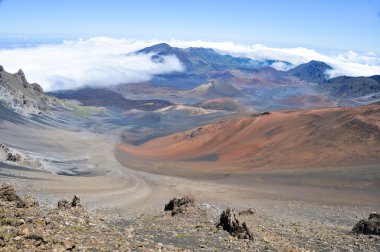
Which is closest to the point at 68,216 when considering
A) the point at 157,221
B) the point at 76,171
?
the point at 157,221

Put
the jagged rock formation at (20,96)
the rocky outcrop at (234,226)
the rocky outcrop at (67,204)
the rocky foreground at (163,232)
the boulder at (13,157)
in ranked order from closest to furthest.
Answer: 1. the rocky foreground at (163,232)
2. the rocky outcrop at (234,226)
3. the rocky outcrop at (67,204)
4. the boulder at (13,157)
5. the jagged rock formation at (20,96)

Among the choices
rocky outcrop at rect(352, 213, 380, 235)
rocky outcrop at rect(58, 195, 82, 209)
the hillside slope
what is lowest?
rocky outcrop at rect(58, 195, 82, 209)

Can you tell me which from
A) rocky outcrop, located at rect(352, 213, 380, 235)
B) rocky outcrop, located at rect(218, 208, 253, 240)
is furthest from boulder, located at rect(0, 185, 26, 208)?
rocky outcrop, located at rect(352, 213, 380, 235)

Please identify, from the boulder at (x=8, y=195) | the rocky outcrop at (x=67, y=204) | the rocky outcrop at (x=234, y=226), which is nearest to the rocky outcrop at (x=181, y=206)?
the rocky outcrop at (x=234, y=226)

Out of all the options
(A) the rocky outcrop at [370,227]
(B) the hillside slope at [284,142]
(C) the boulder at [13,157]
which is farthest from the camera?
(B) the hillside slope at [284,142]

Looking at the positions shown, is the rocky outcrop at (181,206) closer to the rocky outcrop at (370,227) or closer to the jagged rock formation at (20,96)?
the rocky outcrop at (370,227)

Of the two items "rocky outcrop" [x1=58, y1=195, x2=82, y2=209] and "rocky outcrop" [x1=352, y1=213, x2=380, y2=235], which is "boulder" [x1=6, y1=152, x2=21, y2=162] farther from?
"rocky outcrop" [x1=352, y1=213, x2=380, y2=235]

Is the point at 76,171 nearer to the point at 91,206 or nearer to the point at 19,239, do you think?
the point at 91,206

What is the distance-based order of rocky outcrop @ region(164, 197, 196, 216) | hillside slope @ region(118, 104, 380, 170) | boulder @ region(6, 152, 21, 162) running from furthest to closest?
hillside slope @ region(118, 104, 380, 170)
boulder @ region(6, 152, 21, 162)
rocky outcrop @ region(164, 197, 196, 216)
